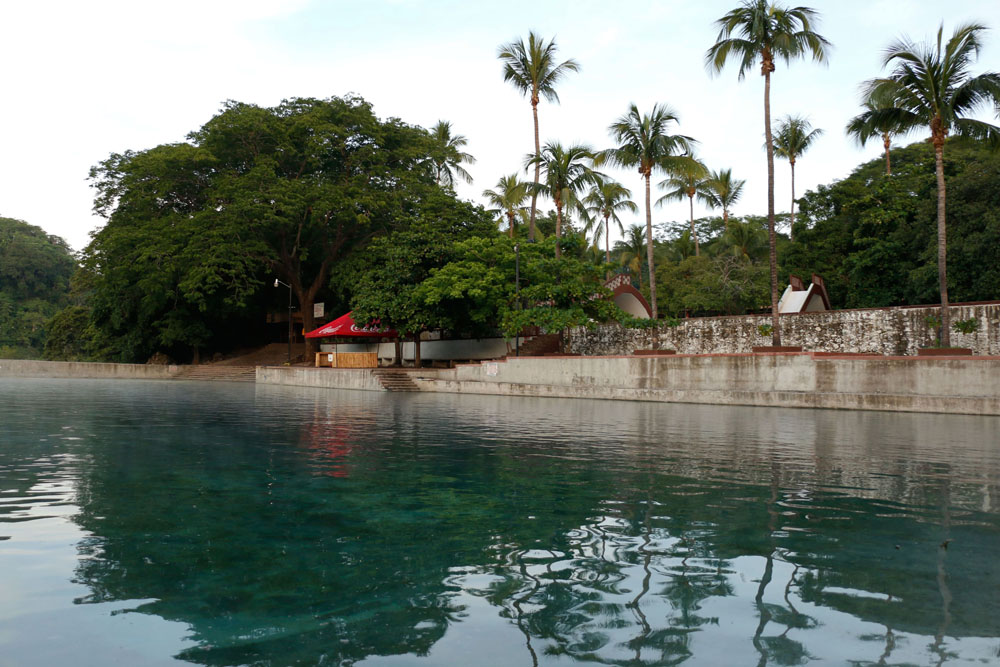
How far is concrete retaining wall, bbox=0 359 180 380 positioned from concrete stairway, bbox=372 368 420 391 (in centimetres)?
2069

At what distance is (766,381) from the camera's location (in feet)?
76.3

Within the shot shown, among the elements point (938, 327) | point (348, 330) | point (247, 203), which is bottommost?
point (938, 327)

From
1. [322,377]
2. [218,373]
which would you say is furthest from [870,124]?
[218,373]

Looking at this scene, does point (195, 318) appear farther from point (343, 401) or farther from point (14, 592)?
point (14, 592)

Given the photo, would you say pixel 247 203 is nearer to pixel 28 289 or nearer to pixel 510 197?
pixel 510 197

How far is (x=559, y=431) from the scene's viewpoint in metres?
13.8

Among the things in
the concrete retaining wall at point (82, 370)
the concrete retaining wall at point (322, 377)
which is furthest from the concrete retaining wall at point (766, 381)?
the concrete retaining wall at point (82, 370)

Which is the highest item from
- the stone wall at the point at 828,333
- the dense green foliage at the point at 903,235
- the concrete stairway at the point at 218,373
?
the dense green foliage at the point at 903,235

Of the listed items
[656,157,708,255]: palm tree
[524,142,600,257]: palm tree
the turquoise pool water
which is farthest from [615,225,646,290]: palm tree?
the turquoise pool water

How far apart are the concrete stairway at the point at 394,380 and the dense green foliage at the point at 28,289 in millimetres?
53484

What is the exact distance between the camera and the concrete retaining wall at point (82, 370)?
154 ft

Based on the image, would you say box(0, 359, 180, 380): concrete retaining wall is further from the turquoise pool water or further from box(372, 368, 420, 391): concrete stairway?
the turquoise pool water

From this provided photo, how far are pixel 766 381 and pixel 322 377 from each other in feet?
71.4

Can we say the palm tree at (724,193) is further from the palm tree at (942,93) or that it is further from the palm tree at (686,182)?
the palm tree at (942,93)
